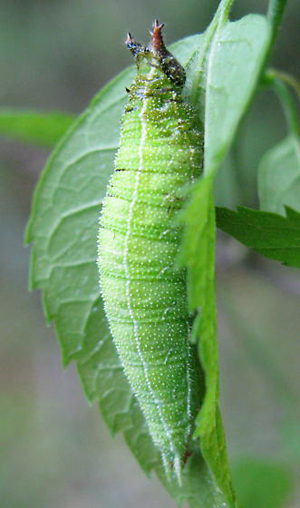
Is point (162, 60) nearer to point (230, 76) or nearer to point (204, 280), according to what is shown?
point (230, 76)

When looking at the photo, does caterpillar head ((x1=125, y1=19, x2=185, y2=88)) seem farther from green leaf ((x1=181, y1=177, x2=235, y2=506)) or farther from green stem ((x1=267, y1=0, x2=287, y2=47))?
green leaf ((x1=181, y1=177, x2=235, y2=506))

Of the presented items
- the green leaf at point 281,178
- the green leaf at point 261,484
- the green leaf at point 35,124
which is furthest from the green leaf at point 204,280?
the green leaf at point 261,484

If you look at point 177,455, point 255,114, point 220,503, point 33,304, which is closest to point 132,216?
point 177,455

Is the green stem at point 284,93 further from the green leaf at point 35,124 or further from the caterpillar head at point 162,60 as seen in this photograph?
the green leaf at point 35,124

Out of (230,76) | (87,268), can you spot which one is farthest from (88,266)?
(230,76)

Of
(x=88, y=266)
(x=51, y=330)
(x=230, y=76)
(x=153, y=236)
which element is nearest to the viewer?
(x=230, y=76)

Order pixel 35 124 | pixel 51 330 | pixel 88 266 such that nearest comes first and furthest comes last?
pixel 88 266, pixel 35 124, pixel 51 330
